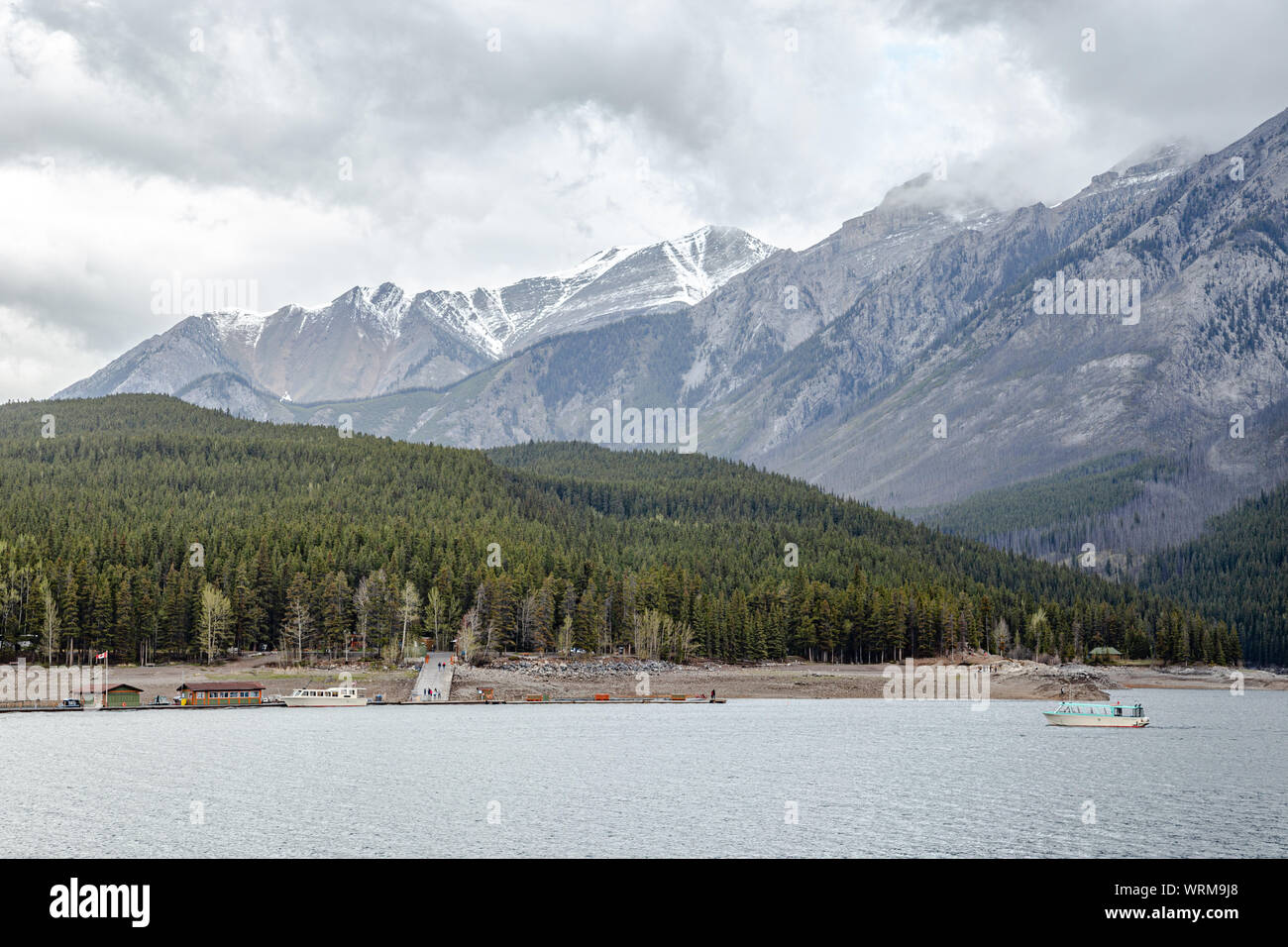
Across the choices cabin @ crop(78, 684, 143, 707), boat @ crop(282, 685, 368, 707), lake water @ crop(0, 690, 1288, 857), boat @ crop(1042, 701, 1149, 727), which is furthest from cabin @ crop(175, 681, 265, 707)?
boat @ crop(1042, 701, 1149, 727)

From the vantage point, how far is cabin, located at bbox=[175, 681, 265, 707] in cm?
16588

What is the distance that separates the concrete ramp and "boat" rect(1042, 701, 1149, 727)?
80.2 meters

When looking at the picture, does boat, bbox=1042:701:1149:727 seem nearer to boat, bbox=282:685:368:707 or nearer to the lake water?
the lake water

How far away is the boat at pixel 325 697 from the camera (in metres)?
169

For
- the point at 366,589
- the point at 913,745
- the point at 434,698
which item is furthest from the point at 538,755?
the point at 366,589

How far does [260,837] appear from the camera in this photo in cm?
6981

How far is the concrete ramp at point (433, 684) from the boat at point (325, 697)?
840cm

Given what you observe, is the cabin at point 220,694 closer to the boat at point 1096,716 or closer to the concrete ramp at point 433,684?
the concrete ramp at point 433,684

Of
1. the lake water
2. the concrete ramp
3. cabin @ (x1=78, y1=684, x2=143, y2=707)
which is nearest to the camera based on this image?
the lake water

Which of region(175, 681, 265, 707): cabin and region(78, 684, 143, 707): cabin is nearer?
region(78, 684, 143, 707): cabin

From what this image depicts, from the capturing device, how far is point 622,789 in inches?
3504

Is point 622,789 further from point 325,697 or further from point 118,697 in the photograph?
point 118,697
